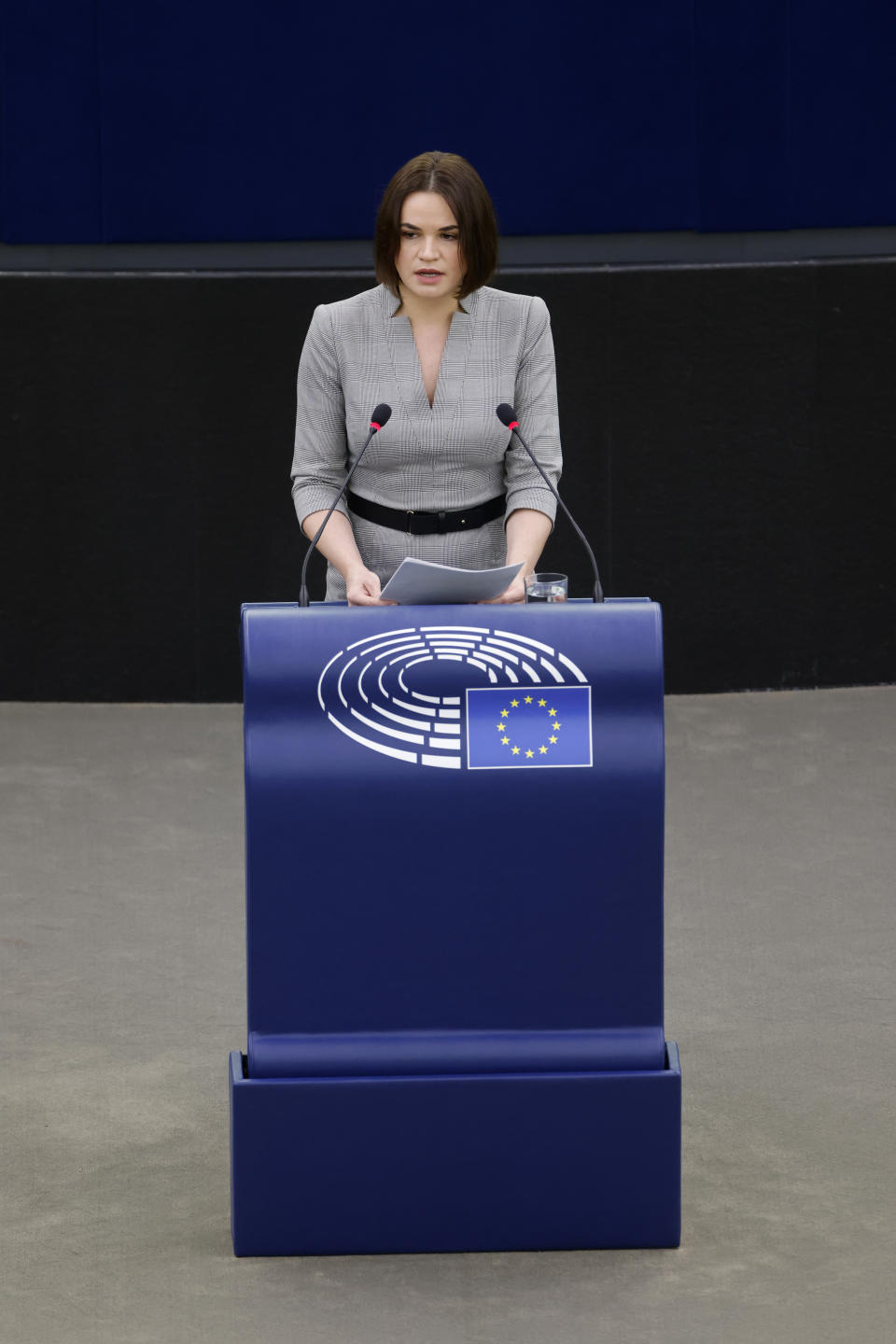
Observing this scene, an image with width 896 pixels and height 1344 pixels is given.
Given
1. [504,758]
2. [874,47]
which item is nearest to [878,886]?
[504,758]

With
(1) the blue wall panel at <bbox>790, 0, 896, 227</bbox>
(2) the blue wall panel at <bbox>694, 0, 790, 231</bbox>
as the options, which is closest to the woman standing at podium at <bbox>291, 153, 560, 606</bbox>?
(2) the blue wall panel at <bbox>694, 0, 790, 231</bbox>

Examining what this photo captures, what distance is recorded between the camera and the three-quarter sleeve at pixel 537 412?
3.45m

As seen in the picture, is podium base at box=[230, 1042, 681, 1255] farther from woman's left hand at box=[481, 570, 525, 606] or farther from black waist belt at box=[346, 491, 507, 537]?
black waist belt at box=[346, 491, 507, 537]

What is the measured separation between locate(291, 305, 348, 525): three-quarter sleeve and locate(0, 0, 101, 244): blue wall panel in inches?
121

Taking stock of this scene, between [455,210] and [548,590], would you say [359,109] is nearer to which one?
[455,210]

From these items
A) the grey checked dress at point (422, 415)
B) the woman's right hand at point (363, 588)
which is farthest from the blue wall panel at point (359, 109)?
the woman's right hand at point (363, 588)

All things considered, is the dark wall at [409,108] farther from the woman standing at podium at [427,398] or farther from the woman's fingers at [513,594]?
the woman's fingers at [513,594]

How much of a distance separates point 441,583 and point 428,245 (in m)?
0.59

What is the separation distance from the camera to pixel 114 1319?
296 cm

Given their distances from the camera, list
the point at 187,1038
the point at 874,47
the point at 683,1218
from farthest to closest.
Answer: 1. the point at 874,47
2. the point at 187,1038
3. the point at 683,1218

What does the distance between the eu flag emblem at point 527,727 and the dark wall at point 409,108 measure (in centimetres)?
355

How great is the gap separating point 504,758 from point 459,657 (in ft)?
0.54

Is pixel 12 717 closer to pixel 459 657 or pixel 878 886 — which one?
pixel 878 886

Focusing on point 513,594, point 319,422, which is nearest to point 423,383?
point 319,422
